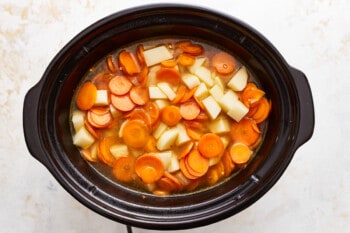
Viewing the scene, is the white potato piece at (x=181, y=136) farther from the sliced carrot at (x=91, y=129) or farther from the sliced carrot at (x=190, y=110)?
the sliced carrot at (x=91, y=129)

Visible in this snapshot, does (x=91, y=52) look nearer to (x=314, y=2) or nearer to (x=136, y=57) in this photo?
(x=136, y=57)

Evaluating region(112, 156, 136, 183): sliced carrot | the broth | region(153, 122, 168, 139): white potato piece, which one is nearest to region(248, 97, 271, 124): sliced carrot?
the broth

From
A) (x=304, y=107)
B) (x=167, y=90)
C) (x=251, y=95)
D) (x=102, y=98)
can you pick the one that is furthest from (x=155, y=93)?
(x=304, y=107)

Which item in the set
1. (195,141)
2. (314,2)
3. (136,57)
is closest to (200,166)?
(195,141)

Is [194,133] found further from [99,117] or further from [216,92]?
[99,117]

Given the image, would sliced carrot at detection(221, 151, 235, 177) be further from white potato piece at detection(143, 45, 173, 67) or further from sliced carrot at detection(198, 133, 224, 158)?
white potato piece at detection(143, 45, 173, 67)

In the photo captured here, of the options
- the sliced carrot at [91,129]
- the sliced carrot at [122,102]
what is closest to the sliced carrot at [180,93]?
the sliced carrot at [122,102]

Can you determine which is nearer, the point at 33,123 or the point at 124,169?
the point at 33,123
